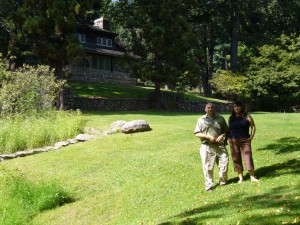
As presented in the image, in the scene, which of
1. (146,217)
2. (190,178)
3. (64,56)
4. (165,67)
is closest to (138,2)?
(165,67)

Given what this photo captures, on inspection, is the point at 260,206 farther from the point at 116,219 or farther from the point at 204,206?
the point at 116,219

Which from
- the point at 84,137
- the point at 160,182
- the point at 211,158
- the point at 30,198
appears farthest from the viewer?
the point at 84,137

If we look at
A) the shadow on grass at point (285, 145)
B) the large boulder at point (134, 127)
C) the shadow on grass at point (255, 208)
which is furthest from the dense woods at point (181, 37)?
the shadow on grass at point (255, 208)

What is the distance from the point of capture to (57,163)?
43.1 ft

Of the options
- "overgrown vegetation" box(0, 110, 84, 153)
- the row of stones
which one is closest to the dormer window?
"overgrown vegetation" box(0, 110, 84, 153)

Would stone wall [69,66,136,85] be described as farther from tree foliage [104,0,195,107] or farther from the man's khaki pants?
the man's khaki pants

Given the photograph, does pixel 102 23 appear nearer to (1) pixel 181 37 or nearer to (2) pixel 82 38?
(2) pixel 82 38

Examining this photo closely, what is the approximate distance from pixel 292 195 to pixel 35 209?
599cm

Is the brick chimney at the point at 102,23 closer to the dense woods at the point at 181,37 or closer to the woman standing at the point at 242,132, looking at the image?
the dense woods at the point at 181,37

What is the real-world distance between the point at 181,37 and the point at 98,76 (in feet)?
50.1

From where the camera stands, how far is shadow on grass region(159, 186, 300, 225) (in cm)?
595

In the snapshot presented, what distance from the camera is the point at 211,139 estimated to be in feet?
26.7

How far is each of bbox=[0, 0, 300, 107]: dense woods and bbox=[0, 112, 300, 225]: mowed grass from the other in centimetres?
1285

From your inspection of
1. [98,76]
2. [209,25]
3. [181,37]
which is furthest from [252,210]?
[209,25]
